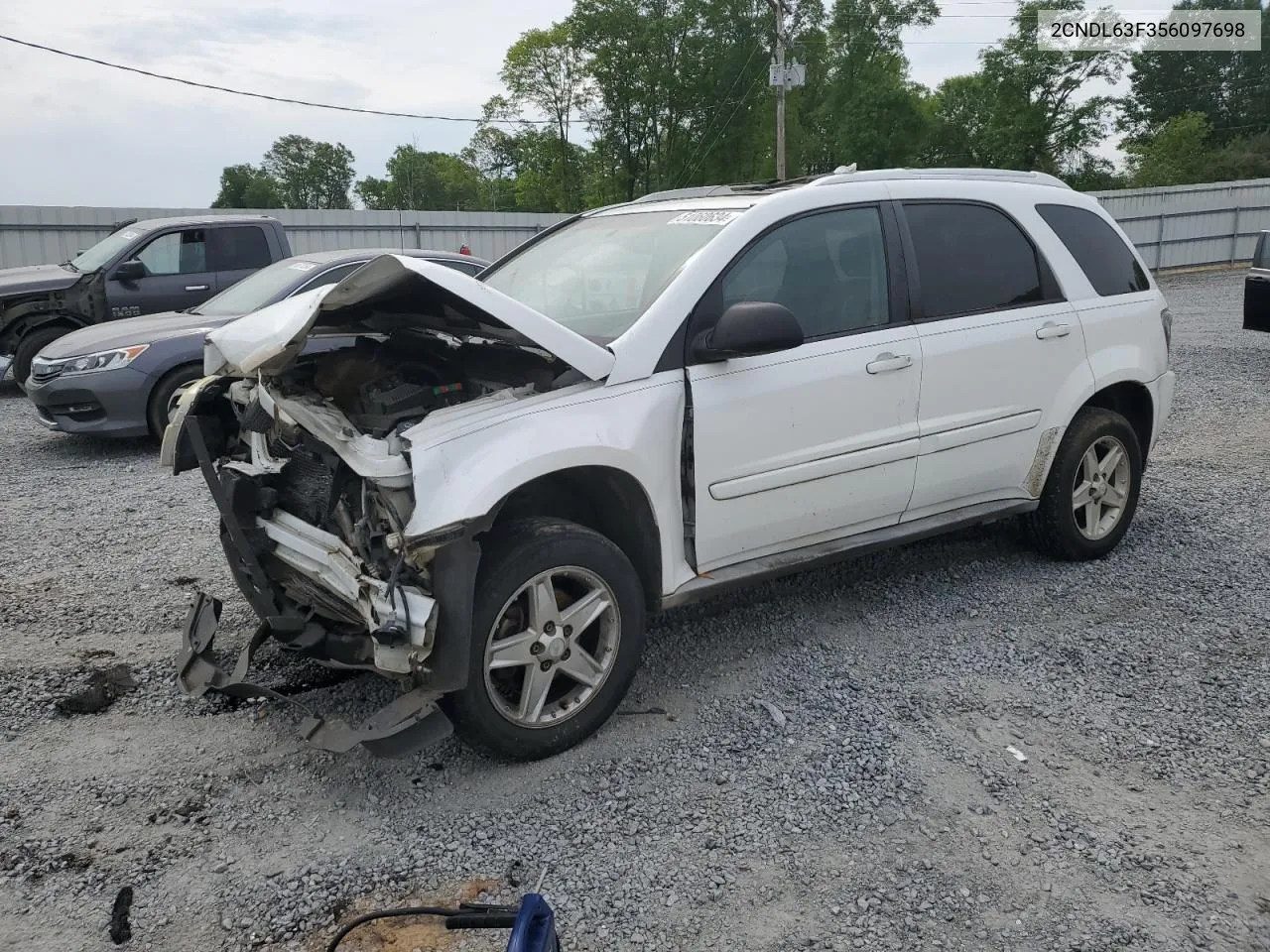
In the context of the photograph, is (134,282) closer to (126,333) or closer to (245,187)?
(126,333)

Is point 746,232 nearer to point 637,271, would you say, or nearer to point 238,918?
point 637,271

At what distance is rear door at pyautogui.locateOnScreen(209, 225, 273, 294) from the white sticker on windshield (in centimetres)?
786

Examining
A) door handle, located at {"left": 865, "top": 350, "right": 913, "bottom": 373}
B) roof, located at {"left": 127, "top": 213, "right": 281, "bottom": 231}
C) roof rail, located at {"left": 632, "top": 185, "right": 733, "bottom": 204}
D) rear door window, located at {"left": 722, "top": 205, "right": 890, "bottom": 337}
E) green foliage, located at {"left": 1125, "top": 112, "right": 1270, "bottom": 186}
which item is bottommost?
door handle, located at {"left": 865, "top": 350, "right": 913, "bottom": 373}

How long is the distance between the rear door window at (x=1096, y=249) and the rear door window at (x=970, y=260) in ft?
0.95

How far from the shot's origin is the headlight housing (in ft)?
26.5

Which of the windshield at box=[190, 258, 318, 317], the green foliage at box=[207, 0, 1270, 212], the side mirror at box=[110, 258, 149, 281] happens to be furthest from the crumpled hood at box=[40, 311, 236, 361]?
the green foliage at box=[207, 0, 1270, 212]

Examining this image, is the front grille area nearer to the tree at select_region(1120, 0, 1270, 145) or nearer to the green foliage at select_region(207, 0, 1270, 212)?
the green foliage at select_region(207, 0, 1270, 212)

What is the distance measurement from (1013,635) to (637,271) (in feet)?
7.39

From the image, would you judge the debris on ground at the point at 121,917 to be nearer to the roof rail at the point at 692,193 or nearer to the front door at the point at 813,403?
the front door at the point at 813,403

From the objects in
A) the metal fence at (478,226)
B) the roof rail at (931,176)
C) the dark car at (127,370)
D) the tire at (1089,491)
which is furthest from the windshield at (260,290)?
the metal fence at (478,226)

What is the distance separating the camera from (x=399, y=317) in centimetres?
374

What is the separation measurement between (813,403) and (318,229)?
17.9m

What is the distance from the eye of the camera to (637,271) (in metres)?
4.14

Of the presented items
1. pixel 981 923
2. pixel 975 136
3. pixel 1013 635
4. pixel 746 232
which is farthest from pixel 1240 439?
pixel 975 136
